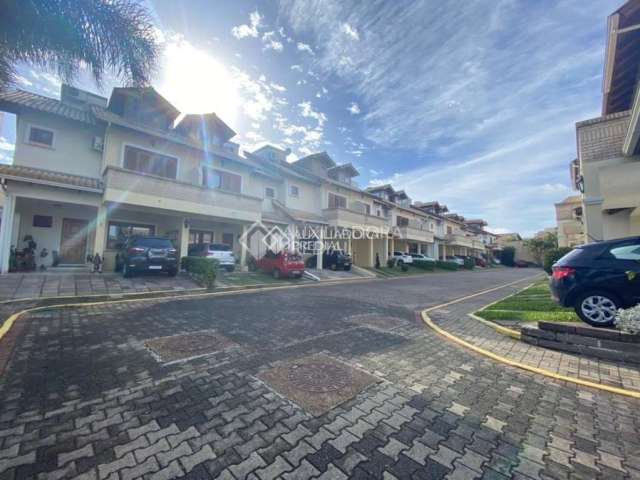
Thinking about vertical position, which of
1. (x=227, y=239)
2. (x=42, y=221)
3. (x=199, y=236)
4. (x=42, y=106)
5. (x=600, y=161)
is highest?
(x=42, y=106)

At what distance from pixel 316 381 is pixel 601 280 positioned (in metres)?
5.45

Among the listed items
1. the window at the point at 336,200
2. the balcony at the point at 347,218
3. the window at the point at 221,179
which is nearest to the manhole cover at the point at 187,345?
the window at the point at 221,179

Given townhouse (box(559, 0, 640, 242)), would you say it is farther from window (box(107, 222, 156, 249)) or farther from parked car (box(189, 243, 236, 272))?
window (box(107, 222, 156, 249))

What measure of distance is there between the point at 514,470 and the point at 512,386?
1.73m

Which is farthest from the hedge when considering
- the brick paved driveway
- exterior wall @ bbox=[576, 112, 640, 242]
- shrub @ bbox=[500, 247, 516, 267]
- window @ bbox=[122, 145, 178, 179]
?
shrub @ bbox=[500, 247, 516, 267]

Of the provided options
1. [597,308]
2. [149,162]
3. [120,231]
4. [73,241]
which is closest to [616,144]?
[597,308]

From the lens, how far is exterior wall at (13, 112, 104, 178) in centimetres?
1151

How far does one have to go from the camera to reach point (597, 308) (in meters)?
4.84

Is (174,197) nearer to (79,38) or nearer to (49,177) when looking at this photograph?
(49,177)

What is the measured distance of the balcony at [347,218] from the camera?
832 inches

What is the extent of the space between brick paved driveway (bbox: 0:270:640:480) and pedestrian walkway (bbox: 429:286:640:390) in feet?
1.88

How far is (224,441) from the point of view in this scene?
89.6 inches

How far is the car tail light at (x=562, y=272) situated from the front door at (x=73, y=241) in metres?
18.5

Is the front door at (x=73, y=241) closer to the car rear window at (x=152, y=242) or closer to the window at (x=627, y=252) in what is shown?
the car rear window at (x=152, y=242)
